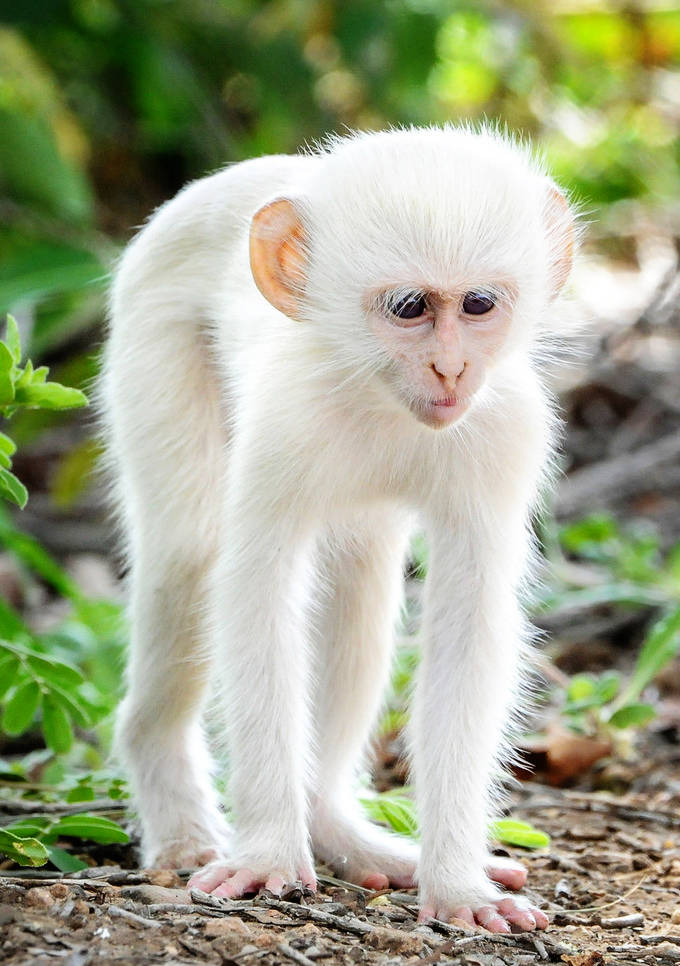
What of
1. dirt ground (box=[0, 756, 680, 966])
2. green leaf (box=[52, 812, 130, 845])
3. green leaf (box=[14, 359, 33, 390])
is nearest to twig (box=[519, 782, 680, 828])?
dirt ground (box=[0, 756, 680, 966])

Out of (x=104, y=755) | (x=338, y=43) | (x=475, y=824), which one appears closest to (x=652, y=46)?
(x=338, y=43)

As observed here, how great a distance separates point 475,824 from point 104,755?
1.95 meters

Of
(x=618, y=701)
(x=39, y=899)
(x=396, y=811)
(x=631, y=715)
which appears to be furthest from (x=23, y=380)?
(x=618, y=701)

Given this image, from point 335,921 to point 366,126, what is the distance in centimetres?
760

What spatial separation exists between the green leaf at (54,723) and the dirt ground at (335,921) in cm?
49

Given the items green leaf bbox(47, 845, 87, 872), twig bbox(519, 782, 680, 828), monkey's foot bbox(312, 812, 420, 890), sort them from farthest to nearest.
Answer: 1. twig bbox(519, 782, 680, 828)
2. monkey's foot bbox(312, 812, 420, 890)
3. green leaf bbox(47, 845, 87, 872)

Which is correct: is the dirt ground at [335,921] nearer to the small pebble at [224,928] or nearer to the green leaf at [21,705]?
the small pebble at [224,928]

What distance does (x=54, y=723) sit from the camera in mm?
4137

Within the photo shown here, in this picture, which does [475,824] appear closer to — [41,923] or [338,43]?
[41,923]

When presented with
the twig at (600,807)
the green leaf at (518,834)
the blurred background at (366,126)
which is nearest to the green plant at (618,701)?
the twig at (600,807)

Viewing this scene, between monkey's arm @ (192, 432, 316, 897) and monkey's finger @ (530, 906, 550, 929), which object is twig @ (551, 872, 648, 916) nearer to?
monkey's finger @ (530, 906, 550, 929)

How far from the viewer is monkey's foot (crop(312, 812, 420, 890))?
4047mm

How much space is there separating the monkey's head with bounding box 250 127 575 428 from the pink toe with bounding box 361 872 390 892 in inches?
53.6

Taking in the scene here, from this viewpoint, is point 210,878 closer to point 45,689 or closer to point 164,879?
point 164,879
